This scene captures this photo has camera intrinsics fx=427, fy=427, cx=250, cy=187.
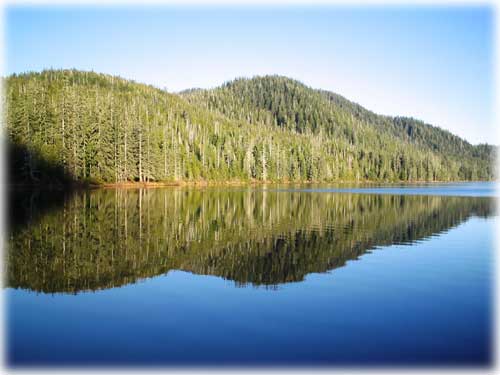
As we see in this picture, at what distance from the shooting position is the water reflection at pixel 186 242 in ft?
54.5

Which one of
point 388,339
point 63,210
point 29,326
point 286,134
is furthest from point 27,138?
point 286,134

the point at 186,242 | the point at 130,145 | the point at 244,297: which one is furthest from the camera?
the point at 130,145

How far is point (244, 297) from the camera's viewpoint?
13.9 metres

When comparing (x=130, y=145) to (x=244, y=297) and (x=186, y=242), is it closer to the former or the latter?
(x=186, y=242)

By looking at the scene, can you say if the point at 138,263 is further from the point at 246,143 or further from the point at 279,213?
the point at 246,143

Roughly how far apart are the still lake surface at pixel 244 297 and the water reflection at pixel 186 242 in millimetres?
112

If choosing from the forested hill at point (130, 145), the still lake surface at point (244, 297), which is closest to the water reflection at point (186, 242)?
the still lake surface at point (244, 297)

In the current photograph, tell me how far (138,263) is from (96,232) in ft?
27.9

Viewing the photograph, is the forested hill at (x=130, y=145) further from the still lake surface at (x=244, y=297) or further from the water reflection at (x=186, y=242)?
the still lake surface at (x=244, y=297)

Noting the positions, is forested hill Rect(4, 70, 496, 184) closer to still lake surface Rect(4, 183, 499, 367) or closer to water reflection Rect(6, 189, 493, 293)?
water reflection Rect(6, 189, 493, 293)

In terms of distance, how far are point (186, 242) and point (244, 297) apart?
9.91m

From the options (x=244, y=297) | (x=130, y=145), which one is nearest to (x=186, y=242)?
(x=244, y=297)

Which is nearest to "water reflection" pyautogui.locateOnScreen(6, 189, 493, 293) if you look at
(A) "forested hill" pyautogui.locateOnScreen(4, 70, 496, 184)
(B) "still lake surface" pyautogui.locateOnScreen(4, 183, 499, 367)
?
(B) "still lake surface" pyautogui.locateOnScreen(4, 183, 499, 367)

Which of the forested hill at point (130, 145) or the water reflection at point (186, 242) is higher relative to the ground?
the forested hill at point (130, 145)
